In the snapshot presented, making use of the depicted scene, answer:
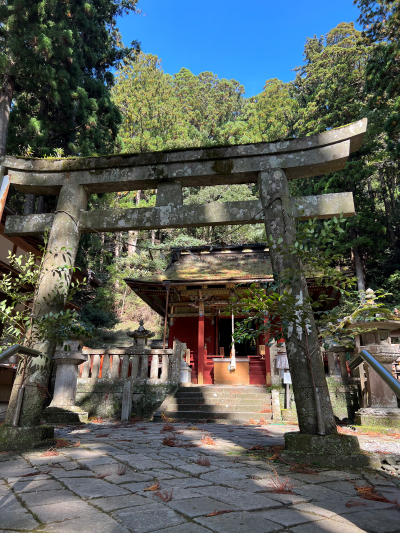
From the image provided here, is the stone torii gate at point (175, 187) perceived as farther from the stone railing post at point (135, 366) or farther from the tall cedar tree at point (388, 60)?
the tall cedar tree at point (388, 60)

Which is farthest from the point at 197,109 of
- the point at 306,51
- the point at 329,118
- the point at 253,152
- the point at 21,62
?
the point at 253,152

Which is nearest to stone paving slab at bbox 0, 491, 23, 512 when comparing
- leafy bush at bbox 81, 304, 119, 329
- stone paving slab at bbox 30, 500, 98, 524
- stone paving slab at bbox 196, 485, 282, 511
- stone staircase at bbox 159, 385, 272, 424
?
stone paving slab at bbox 30, 500, 98, 524

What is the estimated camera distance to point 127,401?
887cm

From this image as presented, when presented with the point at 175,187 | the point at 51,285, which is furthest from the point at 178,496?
the point at 175,187

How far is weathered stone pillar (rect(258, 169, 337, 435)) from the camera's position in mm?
4008

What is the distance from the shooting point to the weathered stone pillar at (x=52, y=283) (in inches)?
178

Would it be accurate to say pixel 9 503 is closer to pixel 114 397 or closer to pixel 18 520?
pixel 18 520

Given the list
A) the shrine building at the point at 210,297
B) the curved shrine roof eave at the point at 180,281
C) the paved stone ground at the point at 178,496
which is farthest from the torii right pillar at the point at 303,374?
the curved shrine roof eave at the point at 180,281

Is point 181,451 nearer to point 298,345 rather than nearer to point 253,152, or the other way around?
point 298,345

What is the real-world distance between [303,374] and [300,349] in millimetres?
294

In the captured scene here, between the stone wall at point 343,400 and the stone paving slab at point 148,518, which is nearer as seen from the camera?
the stone paving slab at point 148,518

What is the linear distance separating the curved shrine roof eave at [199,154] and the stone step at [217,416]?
6.15m

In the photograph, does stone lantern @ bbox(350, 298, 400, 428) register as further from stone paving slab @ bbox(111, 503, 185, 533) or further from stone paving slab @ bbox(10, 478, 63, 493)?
stone paving slab @ bbox(10, 478, 63, 493)

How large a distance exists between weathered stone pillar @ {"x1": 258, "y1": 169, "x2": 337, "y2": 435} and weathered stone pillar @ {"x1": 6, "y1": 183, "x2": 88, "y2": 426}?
117 inches
